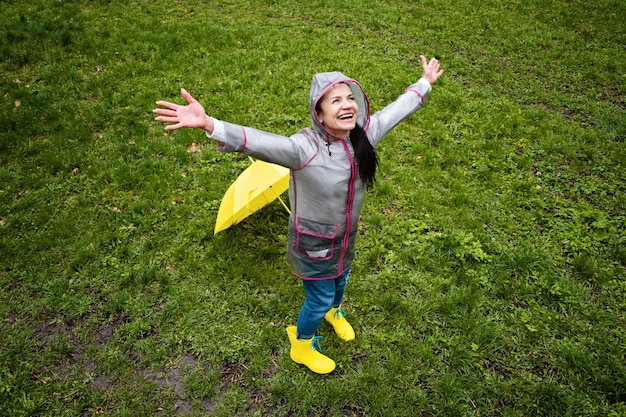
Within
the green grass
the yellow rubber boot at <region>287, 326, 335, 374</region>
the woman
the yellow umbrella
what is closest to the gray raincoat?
the woman

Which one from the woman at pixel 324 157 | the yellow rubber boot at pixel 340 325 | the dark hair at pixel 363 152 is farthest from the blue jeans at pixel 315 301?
the dark hair at pixel 363 152

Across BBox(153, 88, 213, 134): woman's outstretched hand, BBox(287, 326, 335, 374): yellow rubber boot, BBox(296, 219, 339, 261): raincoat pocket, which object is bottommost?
BBox(287, 326, 335, 374): yellow rubber boot

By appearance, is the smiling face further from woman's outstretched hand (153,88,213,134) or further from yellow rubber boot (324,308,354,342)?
yellow rubber boot (324,308,354,342)

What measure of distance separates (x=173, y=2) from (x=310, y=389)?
26.4ft

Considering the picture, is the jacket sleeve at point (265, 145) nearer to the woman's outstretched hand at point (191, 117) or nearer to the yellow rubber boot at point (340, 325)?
the woman's outstretched hand at point (191, 117)

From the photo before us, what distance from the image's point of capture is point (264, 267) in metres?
4.02

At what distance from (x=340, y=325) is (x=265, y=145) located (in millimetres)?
1896

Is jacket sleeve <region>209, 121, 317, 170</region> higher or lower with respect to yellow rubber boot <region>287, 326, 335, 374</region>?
higher

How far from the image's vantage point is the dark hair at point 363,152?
8.32 feet

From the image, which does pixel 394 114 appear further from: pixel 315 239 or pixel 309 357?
pixel 309 357

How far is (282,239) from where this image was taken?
4242 millimetres

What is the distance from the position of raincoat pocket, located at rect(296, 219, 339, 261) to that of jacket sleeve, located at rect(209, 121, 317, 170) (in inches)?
16.7

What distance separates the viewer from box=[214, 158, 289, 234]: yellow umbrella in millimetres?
3584

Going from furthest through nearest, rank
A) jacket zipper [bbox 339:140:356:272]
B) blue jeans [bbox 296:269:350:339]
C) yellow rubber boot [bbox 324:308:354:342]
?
yellow rubber boot [bbox 324:308:354:342] → blue jeans [bbox 296:269:350:339] → jacket zipper [bbox 339:140:356:272]
